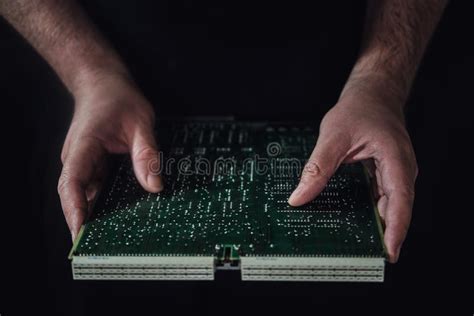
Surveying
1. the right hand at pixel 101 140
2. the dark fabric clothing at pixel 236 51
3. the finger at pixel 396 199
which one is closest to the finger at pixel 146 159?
the right hand at pixel 101 140

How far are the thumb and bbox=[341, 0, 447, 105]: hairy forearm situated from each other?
32 centimetres

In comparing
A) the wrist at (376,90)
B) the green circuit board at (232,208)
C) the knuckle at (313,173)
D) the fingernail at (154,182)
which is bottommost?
the green circuit board at (232,208)

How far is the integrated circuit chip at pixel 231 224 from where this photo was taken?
998mm

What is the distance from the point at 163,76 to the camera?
155cm

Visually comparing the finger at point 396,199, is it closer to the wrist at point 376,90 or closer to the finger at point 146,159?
the wrist at point 376,90

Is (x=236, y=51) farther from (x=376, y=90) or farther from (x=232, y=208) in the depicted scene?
(x=232, y=208)

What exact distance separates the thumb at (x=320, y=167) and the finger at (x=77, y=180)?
0.43 m

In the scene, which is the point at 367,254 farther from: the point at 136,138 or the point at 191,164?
the point at 136,138

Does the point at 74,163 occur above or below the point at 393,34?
below

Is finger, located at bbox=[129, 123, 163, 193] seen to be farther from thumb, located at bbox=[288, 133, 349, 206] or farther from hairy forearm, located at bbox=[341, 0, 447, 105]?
hairy forearm, located at bbox=[341, 0, 447, 105]

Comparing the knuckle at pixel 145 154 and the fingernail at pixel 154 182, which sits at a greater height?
the knuckle at pixel 145 154

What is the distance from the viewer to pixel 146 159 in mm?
1220

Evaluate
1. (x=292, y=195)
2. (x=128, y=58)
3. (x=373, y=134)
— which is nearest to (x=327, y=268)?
(x=292, y=195)

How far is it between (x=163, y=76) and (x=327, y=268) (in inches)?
31.3
